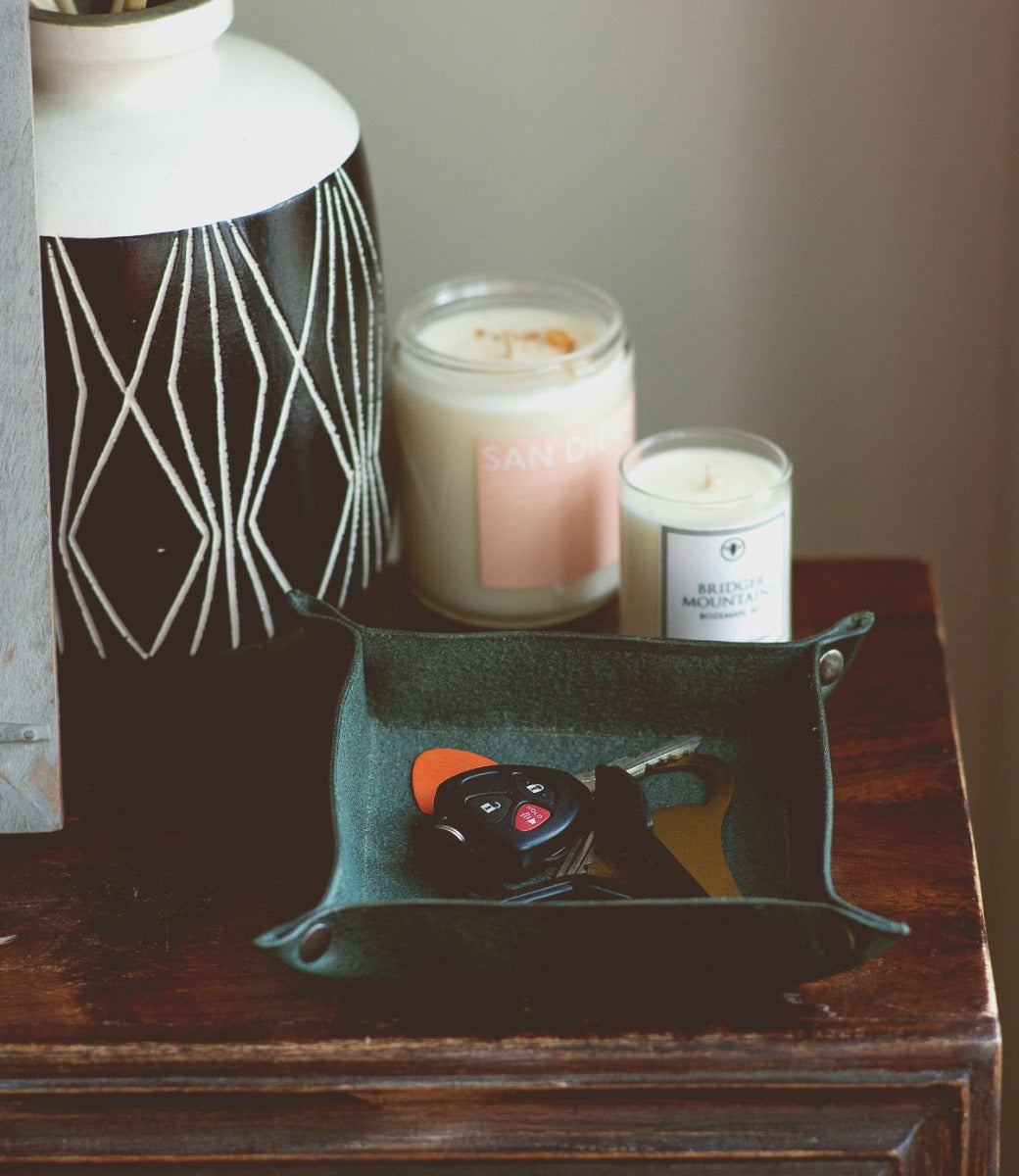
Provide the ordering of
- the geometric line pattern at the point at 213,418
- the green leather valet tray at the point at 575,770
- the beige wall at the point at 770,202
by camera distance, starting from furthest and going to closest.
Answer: the beige wall at the point at 770,202 < the geometric line pattern at the point at 213,418 < the green leather valet tray at the point at 575,770

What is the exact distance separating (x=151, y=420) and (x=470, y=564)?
17cm

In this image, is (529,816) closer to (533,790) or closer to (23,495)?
(533,790)

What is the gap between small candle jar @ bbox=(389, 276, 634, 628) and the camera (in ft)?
2.05

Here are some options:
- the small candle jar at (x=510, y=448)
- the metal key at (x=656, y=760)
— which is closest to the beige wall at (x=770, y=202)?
the small candle jar at (x=510, y=448)

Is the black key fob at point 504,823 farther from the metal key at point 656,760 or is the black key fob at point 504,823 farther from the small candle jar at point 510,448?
the small candle jar at point 510,448

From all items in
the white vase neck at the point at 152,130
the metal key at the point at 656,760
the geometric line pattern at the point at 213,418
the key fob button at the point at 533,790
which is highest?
the white vase neck at the point at 152,130

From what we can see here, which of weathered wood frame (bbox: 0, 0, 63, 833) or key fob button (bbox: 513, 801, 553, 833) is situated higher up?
weathered wood frame (bbox: 0, 0, 63, 833)

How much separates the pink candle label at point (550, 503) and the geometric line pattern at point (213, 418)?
0.20ft

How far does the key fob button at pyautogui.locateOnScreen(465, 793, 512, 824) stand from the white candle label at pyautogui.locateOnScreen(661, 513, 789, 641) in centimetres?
14

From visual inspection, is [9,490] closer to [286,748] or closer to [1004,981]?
[286,748]

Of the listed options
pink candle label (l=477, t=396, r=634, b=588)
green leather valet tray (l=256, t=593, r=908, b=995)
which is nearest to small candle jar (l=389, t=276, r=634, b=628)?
pink candle label (l=477, t=396, r=634, b=588)

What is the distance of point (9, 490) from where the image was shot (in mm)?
509

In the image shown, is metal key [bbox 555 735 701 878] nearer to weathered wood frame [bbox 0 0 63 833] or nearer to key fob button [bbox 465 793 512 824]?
key fob button [bbox 465 793 512 824]

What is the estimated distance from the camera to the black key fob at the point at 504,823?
1.59 ft
